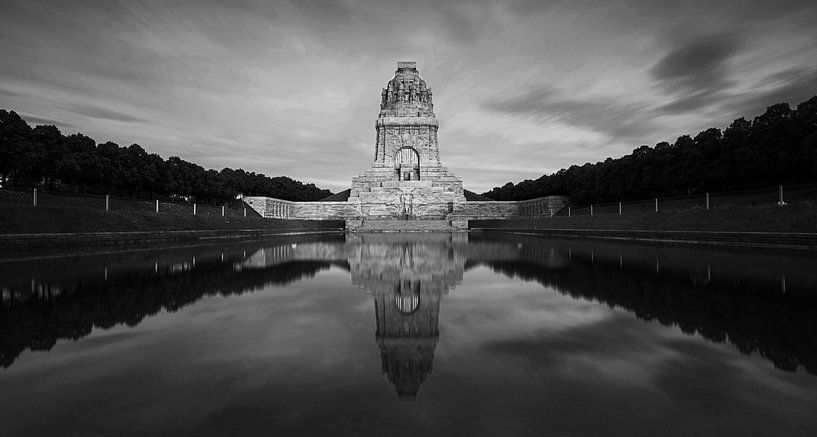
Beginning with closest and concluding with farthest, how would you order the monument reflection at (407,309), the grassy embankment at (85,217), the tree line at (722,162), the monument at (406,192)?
the monument reflection at (407,309), the grassy embankment at (85,217), the tree line at (722,162), the monument at (406,192)

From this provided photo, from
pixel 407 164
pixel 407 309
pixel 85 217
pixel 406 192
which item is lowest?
pixel 407 309

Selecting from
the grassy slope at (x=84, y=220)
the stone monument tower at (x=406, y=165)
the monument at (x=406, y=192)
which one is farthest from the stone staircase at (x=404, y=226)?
the grassy slope at (x=84, y=220)

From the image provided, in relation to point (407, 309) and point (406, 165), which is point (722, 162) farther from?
point (406, 165)

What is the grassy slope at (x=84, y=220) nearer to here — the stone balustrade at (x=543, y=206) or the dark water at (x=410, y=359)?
the dark water at (x=410, y=359)

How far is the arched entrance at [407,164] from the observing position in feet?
222

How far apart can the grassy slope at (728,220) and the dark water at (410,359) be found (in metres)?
12.3

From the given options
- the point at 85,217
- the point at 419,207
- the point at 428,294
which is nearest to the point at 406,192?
the point at 419,207

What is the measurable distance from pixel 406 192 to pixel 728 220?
3943 cm

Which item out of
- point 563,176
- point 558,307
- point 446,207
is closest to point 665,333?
point 558,307

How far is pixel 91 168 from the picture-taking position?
3027 cm

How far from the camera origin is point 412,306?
19.1 feet

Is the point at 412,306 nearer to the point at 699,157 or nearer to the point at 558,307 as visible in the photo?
the point at 558,307

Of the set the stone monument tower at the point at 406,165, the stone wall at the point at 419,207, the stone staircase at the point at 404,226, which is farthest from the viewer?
the stone monument tower at the point at 406,165

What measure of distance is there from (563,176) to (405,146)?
83.2ft
